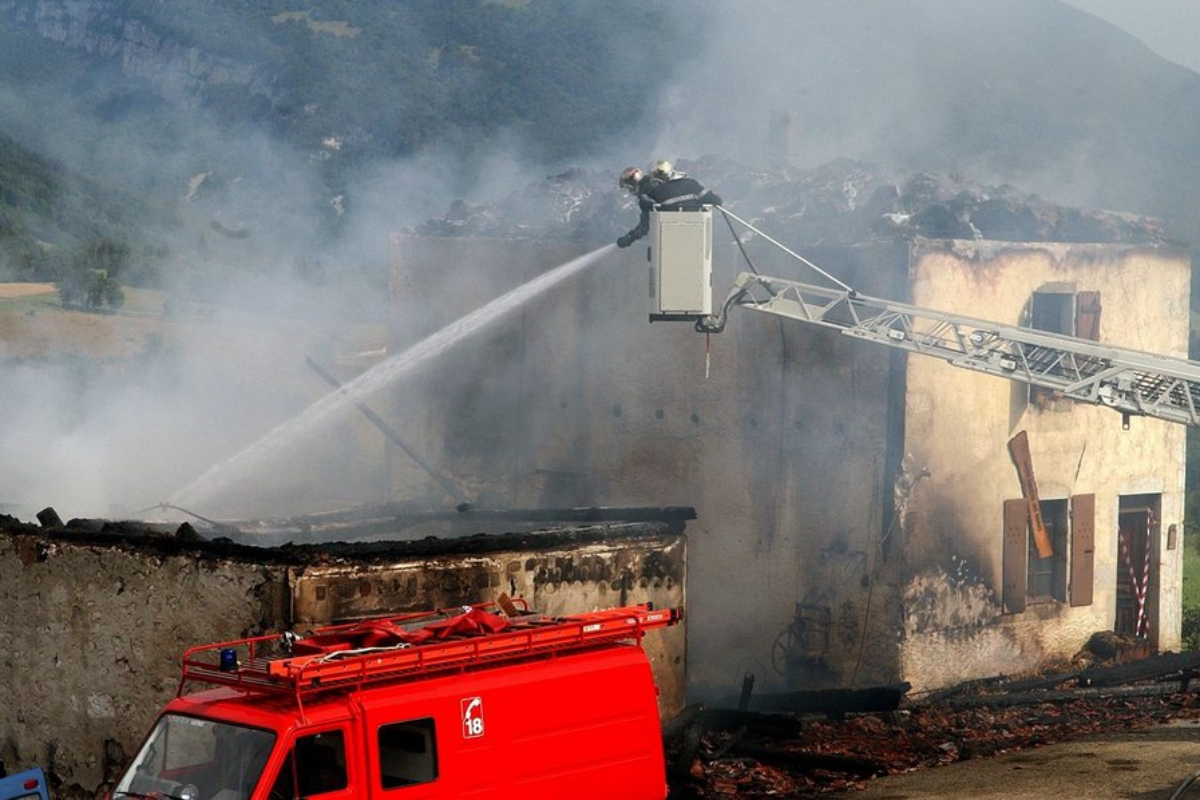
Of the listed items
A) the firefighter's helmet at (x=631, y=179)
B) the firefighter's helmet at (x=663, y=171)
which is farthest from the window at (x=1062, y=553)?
the firefighter's helmet at (x=631, y=179)

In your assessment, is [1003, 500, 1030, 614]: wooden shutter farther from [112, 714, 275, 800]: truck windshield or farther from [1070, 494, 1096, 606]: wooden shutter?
[112, 714, 275, 800]: truck windshield

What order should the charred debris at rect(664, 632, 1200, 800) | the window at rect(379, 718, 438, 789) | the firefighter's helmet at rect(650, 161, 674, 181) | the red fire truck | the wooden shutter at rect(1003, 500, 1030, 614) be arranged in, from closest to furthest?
1. the red fire truck
2. the window at rect(379, 718, 438, 789)
3. the charred debris at rect(664, 632, 1200, 800)
4. the firefighter's helmet at rect(650, 161, 674, 181)
5. the wooden shutter at rect(1003, 500, 1030, 614)

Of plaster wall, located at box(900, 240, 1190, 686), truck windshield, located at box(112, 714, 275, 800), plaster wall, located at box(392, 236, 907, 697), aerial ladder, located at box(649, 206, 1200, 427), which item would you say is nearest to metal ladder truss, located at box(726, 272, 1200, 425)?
aerial ladder, located at box(649, 206, 1200, 427)

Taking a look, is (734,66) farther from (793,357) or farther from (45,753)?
(45,753)

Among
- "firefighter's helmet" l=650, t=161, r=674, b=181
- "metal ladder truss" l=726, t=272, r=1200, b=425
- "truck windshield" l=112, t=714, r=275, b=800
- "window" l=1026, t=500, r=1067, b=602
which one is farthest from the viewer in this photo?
"window" l=1026, t=500, r=1067, b=602

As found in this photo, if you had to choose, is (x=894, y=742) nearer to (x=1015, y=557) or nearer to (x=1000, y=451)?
(x=1015, y=557)

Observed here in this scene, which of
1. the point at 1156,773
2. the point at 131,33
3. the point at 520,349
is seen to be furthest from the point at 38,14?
the point at 1156,773

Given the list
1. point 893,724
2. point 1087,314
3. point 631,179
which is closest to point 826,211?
point 1087,314

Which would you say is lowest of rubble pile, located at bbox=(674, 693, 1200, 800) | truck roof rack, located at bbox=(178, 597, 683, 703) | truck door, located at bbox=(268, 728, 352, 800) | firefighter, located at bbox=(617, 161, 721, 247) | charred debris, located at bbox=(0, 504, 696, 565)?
rubble pile, located at bbox=(674, 693, 1200, 800)

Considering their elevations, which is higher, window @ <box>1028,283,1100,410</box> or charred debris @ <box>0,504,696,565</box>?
window @ <box>1028,283,1100,410</box>

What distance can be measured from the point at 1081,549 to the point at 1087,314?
9.55 feet

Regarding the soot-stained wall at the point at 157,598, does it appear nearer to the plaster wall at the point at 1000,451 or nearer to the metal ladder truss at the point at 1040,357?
the metal ladder truss at the point at 1040,357

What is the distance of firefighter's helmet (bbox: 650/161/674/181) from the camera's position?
15180mm

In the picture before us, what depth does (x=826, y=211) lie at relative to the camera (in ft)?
66.3
